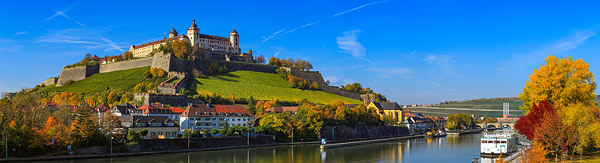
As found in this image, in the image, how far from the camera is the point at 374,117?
78.0 metres

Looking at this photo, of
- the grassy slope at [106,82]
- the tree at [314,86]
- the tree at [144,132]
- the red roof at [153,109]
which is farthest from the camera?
Result: the tree at [314,86]

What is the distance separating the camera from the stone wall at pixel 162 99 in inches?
2921

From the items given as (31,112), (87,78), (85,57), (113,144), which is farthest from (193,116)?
(85,57)

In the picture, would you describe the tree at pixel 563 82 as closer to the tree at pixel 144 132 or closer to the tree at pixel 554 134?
the tree at pixel 554 134

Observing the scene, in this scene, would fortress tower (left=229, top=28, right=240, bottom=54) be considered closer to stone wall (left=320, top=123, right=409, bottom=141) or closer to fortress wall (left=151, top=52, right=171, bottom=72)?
fortress wall (left=151, top=52, right=171, bottom=72)

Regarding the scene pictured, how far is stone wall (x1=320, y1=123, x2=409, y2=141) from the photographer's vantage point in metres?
65.0

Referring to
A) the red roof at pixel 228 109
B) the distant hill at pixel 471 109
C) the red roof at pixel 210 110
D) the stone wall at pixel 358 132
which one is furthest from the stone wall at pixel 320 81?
the distant hill at pixel 471 109

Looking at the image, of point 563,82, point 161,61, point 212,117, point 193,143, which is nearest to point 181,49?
point 161,61

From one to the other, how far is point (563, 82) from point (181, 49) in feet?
264

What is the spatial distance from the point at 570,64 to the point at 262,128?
31.8 meters

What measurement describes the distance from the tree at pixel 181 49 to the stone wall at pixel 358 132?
4434cm

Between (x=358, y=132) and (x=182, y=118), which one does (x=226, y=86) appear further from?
(x=182, y=118)

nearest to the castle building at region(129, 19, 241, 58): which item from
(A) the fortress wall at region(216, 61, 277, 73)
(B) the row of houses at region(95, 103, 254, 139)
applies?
(A) the fortress wall at region(216, 61, 277, 73)

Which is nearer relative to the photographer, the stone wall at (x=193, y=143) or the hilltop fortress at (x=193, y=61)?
the stone wall at (x=193, y=143)
